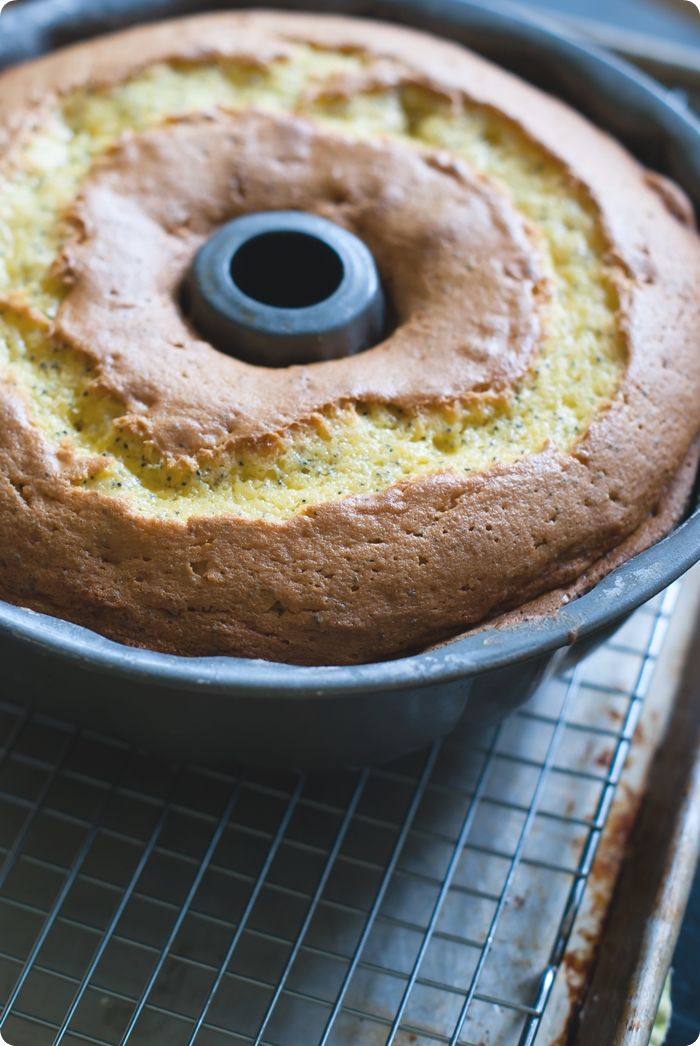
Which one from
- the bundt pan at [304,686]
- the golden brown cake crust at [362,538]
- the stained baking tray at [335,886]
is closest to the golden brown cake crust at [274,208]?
the golden brown cake crust at [362,538]

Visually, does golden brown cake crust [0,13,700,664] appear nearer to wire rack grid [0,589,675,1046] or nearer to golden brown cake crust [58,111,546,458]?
golden brown cake crust [58,111,546,458]

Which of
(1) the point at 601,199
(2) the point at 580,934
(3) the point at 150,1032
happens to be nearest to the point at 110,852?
(3) the point at 150,1032

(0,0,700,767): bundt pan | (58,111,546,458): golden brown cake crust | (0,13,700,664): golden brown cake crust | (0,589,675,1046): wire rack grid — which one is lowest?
(0,589,675,1046): wire rack grid

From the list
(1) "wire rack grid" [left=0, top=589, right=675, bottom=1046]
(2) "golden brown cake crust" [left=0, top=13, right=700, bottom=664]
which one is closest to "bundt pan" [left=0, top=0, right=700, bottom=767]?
(2) "golden brown cake crust" [left=0, top=13, right=700, bottom=664]

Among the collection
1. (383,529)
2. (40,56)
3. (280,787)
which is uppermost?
(40,56)

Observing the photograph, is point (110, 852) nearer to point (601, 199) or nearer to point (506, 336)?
point (506, 336)

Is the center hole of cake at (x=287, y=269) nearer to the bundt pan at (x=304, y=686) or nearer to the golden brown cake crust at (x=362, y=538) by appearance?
the golden brown cake crust at (x=362, y=538)

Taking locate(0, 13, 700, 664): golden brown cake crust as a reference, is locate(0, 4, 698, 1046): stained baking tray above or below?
below
